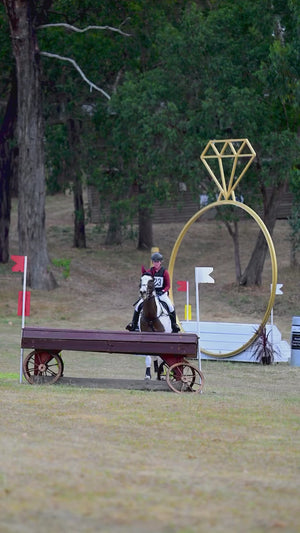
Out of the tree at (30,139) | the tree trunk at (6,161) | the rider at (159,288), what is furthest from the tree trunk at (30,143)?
the rider at (159,288)

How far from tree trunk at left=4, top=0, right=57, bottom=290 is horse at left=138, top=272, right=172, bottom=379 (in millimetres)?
17229

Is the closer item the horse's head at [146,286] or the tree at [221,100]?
the horse's head at [146,286]

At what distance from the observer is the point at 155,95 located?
31.6m

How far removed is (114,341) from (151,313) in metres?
1.78

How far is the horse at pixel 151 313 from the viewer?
14.2m

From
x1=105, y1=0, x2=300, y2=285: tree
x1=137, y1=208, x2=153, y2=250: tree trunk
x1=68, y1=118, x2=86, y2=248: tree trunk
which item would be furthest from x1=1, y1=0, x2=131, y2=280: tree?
x1=137, y1=208, x2=153, y2=250: tree trunk

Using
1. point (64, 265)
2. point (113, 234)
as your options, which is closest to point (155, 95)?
point (64, 265)

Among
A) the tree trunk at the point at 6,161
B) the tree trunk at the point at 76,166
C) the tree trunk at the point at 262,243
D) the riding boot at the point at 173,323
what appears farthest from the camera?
the tree trunk at the point at 76,166

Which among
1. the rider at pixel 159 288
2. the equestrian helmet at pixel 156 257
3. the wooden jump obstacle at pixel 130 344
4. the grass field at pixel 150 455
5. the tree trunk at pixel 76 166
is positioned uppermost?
the tree trunk at pixel 76 166

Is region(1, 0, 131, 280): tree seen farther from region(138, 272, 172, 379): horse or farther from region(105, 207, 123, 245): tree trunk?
region(138, 272, 172, 379): horse

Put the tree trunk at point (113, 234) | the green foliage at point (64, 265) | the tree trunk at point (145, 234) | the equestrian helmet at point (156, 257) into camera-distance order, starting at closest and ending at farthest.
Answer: the equestrian helmet at point (156, 257), the green foliage at point (64, 265), the tree trunk at point (145, 234), the tree trunk at point (113, 234)

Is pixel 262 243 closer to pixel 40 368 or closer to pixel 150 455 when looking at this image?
pixel 40 368

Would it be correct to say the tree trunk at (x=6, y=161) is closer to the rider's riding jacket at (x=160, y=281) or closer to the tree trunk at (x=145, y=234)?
the tree trunk at (x=145, y=234)

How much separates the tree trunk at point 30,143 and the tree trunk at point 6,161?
4.70m
